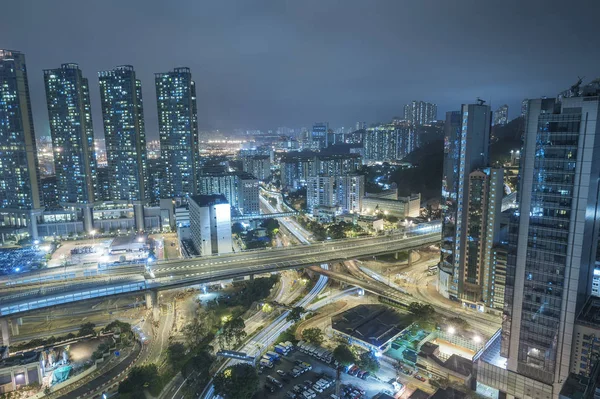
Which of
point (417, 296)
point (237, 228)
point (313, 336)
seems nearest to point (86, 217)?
point (237, 228)

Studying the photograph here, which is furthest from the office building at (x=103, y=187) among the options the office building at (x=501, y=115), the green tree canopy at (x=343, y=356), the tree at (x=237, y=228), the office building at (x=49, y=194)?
the office building at (x=501, y=115)

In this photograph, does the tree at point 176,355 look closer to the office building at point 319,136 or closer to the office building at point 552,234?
the office building at point 552,234

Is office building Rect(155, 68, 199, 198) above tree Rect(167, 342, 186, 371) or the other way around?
above

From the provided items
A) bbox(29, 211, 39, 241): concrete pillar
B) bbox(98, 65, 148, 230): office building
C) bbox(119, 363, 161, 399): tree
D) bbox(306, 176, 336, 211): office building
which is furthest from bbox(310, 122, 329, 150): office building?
bbox(119, 363, 161, 399): tree

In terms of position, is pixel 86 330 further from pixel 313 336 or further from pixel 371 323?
pixel 371 323

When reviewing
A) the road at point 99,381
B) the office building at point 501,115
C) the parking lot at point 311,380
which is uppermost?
the office building at point 501,115

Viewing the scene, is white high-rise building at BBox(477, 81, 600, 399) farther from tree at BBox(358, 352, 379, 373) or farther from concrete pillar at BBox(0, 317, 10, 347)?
concrete pillar at BBox(0, 317, 10, 347)
